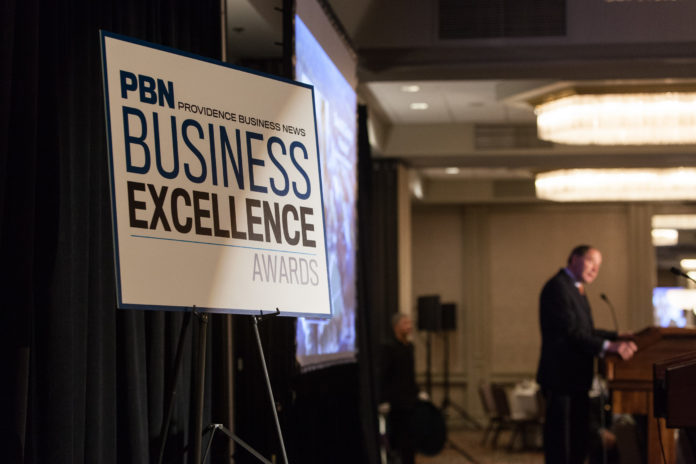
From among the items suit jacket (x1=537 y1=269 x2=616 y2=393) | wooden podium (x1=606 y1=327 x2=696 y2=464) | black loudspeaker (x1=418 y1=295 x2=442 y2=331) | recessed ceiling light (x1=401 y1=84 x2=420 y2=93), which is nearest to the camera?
wooden podium (x1=606 y1=327 x2=696 y2=464)

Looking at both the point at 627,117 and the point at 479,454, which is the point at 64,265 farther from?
the point at 479,454

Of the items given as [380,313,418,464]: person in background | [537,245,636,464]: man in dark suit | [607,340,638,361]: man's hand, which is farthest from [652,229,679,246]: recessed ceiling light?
[607,340,638,361]: man's hand

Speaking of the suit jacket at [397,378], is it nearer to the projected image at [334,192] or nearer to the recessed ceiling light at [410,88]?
the projected image at [334,192]

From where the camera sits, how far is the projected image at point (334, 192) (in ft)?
14.9

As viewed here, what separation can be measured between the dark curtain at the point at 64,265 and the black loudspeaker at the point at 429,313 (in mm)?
8096

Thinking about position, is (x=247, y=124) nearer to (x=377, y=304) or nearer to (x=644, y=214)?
(x=377, y=304)

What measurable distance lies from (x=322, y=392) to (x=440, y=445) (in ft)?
10.6

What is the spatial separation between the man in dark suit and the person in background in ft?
6.38

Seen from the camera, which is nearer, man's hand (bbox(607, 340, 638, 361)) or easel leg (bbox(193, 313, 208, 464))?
easel leg (bbox(193, 313, 208, 464))

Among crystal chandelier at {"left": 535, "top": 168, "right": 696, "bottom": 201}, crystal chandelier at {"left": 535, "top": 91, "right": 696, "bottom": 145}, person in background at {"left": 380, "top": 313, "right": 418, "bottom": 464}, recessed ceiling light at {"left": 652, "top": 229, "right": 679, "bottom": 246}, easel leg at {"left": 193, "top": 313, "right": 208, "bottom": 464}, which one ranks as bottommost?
person in background at {"left": 380, "top": 313, "right": 418, "bottom": 464}

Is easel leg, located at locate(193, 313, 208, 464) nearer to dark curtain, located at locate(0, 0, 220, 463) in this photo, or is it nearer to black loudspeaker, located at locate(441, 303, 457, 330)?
dark curtain, located at locate(0, 0, 220, 463)

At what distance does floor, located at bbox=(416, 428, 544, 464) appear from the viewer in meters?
10.0

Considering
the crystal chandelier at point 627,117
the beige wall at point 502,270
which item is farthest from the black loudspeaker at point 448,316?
the crystal chandelier at point 627,117

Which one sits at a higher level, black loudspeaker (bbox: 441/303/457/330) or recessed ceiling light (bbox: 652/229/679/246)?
recessed ceiling light (bbox: 652/229/679/246)
